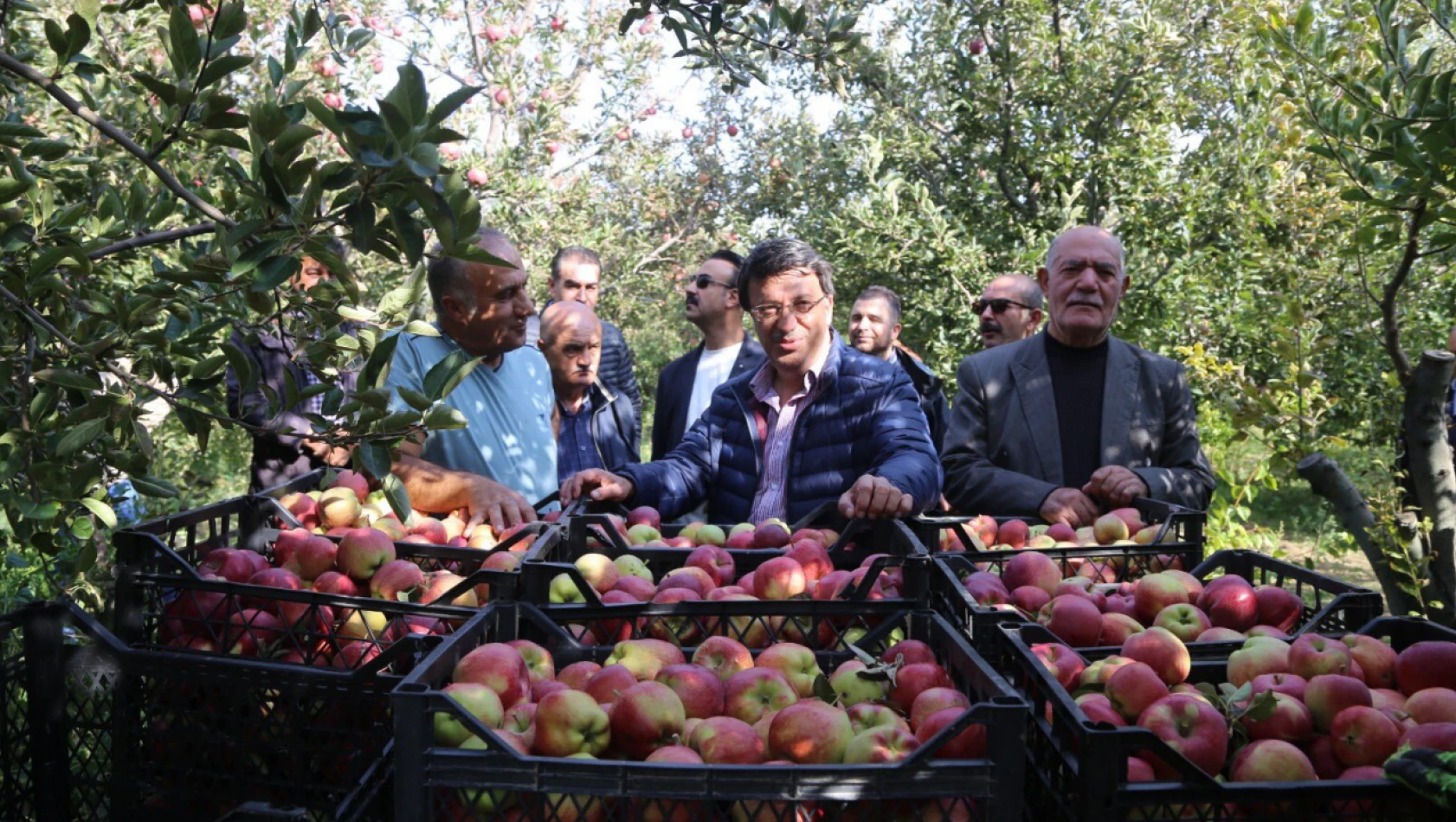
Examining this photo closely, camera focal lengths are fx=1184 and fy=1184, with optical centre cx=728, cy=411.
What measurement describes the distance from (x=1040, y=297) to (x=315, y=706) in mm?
4322

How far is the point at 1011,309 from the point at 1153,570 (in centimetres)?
311

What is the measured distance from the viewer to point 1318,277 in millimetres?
5305

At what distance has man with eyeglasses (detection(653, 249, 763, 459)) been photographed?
5.68 meters

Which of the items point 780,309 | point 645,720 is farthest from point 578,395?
point 645,720

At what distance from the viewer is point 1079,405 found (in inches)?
159

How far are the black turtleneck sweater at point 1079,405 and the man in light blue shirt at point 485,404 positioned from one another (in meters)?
1.73

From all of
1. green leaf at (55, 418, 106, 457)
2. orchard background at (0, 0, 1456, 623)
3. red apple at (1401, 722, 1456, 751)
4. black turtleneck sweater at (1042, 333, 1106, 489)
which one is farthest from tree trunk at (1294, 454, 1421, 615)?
green leaf at (55, 418, 106, 457)

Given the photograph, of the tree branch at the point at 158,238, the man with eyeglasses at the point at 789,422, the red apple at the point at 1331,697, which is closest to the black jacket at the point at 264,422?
the man with eyeglasses at the point at 789,422

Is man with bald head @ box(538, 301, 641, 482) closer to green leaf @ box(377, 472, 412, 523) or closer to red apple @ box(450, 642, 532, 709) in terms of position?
green leaf @ box(377, 472, 412, 523)

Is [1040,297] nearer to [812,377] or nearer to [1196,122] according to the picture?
[812,377]

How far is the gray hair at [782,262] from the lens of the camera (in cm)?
361

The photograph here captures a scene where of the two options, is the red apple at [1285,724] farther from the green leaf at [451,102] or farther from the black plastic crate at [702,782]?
the green leaf at [451,102]

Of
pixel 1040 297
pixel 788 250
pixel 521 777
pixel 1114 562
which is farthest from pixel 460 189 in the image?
pixel 1040 297

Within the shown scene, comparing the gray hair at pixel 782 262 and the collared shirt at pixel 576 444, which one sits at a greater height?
the gray hair at pixel 782 262
